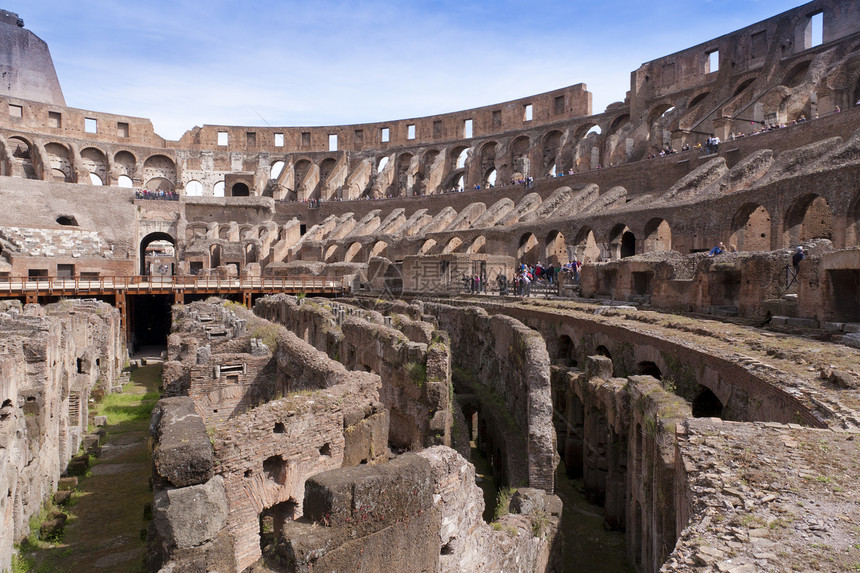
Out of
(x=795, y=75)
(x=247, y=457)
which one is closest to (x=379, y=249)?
(x=795, y=75)

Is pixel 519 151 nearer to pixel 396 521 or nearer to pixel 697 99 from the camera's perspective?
pixel 697 99

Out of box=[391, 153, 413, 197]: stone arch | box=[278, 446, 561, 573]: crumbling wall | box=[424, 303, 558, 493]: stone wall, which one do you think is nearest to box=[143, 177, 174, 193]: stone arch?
box=[391, 153, 413, 197]: stone arch

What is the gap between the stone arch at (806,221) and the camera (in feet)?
62.6

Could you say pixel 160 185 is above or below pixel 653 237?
above

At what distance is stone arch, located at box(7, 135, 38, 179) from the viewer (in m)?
45.7

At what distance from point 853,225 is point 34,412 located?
20.3 m

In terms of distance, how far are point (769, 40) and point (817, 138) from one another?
537 inches

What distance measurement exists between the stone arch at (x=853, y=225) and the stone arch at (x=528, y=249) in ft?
53.1

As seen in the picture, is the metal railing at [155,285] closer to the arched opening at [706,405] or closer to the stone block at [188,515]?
the arched opening at [706,405]

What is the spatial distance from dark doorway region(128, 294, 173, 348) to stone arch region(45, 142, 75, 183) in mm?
24865

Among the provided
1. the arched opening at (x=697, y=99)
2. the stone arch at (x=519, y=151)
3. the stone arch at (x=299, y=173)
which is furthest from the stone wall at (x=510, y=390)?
the stone arch at (x=299, y=173)

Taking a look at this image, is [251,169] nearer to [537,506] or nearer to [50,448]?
[50,448]

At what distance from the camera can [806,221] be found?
21.1 metres

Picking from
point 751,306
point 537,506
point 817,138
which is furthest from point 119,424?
point 817,138
